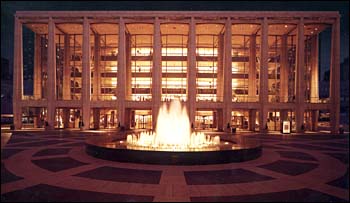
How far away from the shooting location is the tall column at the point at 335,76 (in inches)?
1574

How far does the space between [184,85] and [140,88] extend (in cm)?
830

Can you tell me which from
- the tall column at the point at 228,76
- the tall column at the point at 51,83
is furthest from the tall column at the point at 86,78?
the tall column at the point at 228,76

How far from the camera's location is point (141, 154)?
15844 mm

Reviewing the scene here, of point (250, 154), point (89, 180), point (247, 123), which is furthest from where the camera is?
point (247, 123)

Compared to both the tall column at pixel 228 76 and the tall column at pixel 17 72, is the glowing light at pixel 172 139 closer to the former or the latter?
the tall column at pixel 228 76

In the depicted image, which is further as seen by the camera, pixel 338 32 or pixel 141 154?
pixel 338 32

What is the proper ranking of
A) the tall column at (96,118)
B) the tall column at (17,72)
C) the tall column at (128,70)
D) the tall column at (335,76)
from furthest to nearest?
the tall column at (128,70)
the tall column at (96,118)
the tall column at (17,72)
the tall column at (335,76)

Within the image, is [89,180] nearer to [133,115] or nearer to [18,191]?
[18,191]

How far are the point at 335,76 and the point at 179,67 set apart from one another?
2536 cm

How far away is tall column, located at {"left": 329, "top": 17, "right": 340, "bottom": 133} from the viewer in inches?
1574

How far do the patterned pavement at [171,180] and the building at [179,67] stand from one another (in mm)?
23846

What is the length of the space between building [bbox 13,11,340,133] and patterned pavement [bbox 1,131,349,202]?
78.2 ft

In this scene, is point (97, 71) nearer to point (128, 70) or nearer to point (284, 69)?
point (128, 70)

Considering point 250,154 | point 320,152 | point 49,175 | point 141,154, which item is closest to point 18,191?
point 49,175
